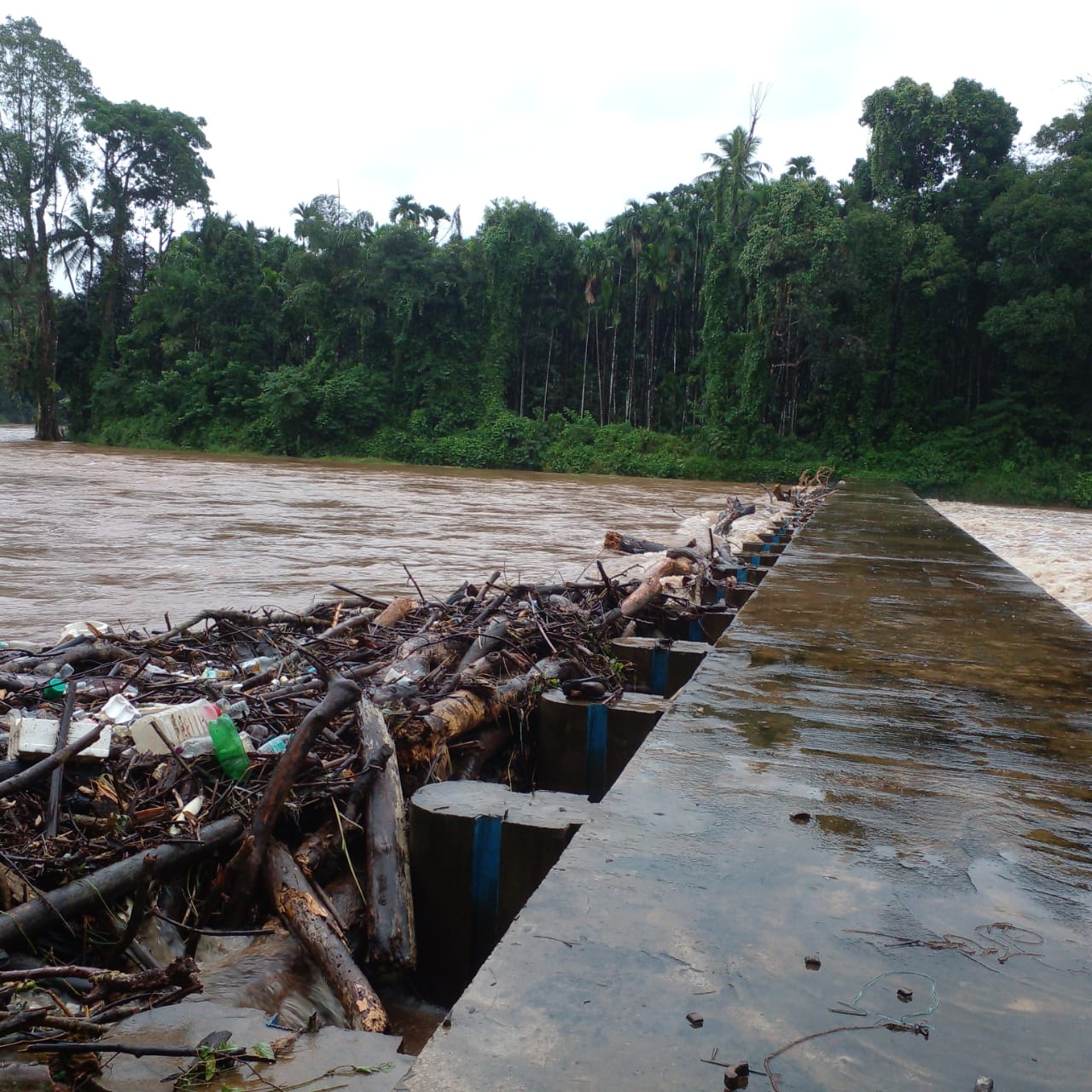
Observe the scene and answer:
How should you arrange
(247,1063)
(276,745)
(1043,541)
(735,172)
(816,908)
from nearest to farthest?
(247,1063) < (816,908) < (276,745) < (1043,541) < (735,172)

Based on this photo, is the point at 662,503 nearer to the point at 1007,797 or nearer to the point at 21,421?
the point at 1007,797

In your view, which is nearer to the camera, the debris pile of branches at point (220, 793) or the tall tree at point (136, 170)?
the debris pile of branches at point (220, 793)

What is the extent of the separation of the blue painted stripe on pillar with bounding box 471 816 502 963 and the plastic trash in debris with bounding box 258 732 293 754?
80 centimetres

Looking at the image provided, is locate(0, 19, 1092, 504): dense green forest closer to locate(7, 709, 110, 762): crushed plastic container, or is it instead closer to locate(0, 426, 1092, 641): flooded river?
locate(0, 426, 1092, 641): flooded river

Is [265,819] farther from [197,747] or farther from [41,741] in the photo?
[41,741]

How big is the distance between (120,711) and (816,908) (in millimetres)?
2348

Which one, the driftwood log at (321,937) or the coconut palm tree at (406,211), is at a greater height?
the coconut palm tree at (406,211)

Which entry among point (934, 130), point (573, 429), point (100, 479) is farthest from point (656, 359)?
point (100, 479)

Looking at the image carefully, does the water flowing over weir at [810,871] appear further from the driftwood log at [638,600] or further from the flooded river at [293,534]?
the flooded river at [293,534]

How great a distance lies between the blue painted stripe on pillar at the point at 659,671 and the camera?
458 centimetres

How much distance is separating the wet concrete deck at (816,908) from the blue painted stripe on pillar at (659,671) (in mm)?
913

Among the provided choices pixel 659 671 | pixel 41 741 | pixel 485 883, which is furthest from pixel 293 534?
pixel 485 883

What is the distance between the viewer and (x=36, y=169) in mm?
43062

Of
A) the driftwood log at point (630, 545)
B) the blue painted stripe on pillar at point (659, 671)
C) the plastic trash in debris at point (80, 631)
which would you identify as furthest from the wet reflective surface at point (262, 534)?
the blue painted stripe on pillar at point (659, 671)
